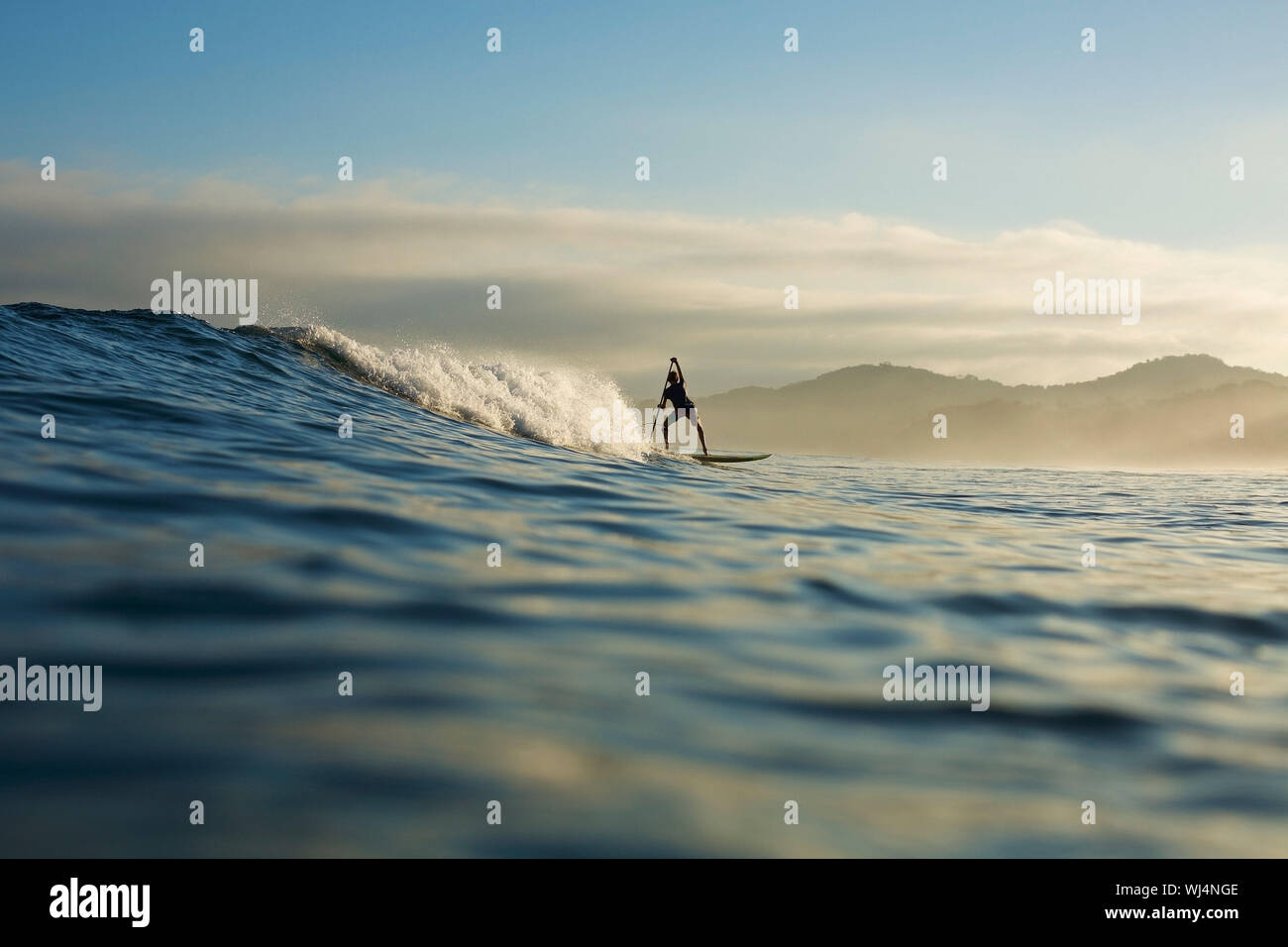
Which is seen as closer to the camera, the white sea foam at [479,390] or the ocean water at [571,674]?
the ocean water at [571,674]

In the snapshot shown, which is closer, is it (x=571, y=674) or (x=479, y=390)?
(x=571, y=674)

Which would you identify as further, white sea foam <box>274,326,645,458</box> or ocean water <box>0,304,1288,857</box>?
white sea foam <box>274,326,645,458</box>

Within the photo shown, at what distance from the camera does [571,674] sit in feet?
12.1

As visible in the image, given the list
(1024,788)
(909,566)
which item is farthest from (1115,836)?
(909,566)

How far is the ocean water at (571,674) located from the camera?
249 cm

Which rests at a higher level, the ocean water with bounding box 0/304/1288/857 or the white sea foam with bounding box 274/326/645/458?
the white sea foam with bounding box 274/326/645/458

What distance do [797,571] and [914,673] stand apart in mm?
2295

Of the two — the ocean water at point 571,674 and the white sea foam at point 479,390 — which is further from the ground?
the white sea foam at point 479,390

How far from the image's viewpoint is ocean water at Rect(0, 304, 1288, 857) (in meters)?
2.49

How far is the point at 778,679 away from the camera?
3.81 metres
